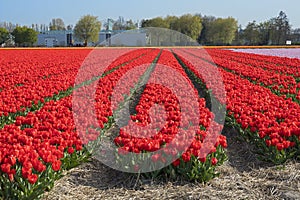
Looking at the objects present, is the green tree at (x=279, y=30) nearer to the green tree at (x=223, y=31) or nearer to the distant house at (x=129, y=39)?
the green tree at (x=223, y=31)

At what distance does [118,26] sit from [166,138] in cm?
11373

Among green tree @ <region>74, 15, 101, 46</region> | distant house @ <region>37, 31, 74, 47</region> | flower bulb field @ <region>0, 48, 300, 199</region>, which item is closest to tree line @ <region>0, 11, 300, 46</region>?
green tree @ <region>74, 15, 101, 46</region>

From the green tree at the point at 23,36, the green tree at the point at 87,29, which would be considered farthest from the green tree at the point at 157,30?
the green tree at the point at 23,36

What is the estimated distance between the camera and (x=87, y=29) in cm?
7988

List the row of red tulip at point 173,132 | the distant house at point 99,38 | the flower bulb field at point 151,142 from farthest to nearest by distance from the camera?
the distant house at point 99,38
the row of red tulip at point 173,132
the flower bulb field at point 151,142

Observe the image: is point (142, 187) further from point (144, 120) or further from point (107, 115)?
point (107, 115)

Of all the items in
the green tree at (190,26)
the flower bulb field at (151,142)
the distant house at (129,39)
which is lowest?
the flower bulb field at (151,142)

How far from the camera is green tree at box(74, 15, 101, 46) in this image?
260 ft

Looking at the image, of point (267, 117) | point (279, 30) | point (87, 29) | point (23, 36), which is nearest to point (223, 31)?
point (279, 30)

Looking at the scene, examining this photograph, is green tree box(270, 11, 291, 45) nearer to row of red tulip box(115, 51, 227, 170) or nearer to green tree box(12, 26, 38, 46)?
green tree box(12, 26, 38, 46)

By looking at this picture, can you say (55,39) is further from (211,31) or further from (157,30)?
(211,31)

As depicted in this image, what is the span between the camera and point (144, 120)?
545 centimetres

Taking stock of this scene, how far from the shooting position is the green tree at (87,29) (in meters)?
79.3

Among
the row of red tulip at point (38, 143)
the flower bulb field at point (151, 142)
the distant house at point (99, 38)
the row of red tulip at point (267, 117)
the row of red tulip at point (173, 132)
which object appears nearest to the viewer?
the row of red tulip at point (38, 143)
